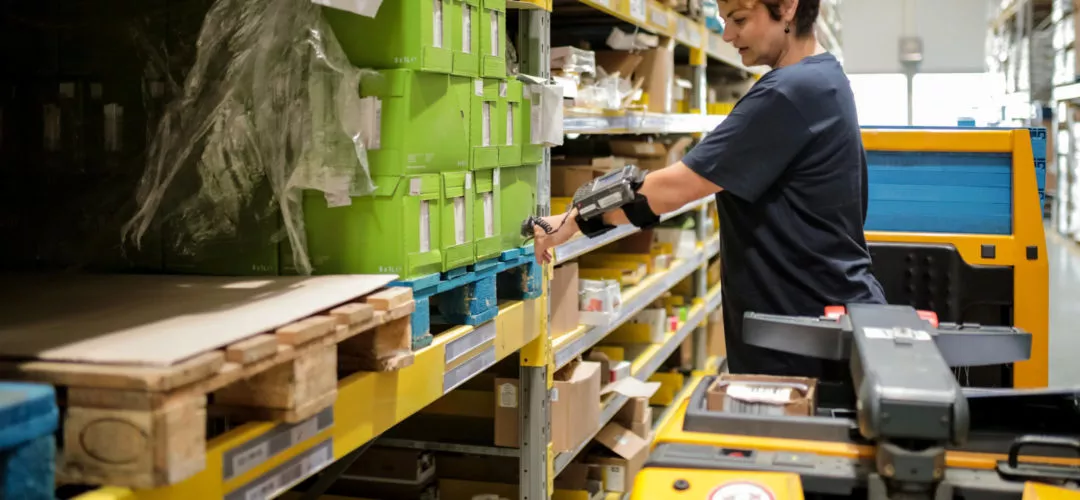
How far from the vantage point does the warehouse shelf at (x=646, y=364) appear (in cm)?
390

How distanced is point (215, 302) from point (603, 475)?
293cm

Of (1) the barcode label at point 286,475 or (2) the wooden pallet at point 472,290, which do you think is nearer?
(1) the barcode label at point 286,475

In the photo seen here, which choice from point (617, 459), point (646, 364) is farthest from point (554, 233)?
point (646, 364)

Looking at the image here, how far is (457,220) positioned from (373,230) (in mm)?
347

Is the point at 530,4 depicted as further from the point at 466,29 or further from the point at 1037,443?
the point at 1037,443

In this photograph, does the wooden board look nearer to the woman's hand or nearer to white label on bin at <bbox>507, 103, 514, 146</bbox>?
the woman's hand

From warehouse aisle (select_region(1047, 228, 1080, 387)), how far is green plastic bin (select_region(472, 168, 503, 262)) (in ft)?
13.2

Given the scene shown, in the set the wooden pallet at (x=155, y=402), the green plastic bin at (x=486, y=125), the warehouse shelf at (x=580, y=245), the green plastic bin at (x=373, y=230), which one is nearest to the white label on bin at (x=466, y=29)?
the green plastic bin at (x=486, y=125)

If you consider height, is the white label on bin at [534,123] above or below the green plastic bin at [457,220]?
above

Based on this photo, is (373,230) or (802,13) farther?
(802,13)

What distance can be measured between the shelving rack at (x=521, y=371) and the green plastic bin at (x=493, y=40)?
320mm

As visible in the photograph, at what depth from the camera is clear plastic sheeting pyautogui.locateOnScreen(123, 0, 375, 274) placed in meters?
2.33

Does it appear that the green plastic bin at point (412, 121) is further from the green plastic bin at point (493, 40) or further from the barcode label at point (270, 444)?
the barcode label at point (270, 444)

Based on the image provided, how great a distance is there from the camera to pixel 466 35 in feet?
8.95
